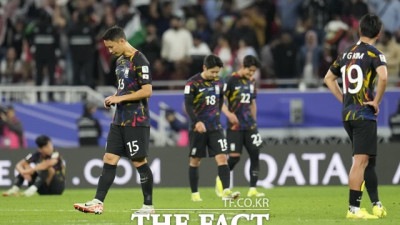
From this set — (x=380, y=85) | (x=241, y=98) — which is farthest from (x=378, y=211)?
(x=241, y=98)

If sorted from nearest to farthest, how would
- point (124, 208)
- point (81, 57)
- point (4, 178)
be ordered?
point (124, 208), point (4, 178), point (81, 57)

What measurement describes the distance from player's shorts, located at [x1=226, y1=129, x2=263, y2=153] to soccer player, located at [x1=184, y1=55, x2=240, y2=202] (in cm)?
115

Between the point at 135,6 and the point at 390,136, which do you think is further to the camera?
the point at 135,6

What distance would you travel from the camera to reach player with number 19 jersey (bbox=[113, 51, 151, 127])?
13102mm

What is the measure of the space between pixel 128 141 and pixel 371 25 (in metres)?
3.23

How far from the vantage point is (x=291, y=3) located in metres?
26.7

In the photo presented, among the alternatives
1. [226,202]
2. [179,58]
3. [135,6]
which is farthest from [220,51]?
[226,202]

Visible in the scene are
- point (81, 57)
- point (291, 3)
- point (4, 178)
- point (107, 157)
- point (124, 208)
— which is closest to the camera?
point (107, 157)

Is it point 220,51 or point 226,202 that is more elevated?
point 220,51

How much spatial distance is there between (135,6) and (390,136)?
24.5 feet

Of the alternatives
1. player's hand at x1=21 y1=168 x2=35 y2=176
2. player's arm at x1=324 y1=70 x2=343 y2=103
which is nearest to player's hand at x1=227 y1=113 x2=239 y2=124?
player's hand at x1=21 y1=168 x2=35 y2=176

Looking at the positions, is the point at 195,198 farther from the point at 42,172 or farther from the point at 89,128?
the point at 89,128

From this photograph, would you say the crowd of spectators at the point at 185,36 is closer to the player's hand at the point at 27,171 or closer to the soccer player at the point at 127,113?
the player's hand at the point at 27,171

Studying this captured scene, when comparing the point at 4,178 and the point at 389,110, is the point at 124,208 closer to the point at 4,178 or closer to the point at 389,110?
the point at 4,178
